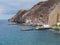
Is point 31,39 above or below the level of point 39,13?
below

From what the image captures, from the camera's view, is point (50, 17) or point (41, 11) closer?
point (50, 17)

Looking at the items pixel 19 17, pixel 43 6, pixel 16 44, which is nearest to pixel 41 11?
pixel 43 6

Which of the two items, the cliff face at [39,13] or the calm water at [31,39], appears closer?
the calm water at [31,39]

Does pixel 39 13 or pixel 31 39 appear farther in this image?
pixel 39 13

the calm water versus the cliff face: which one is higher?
the cliff face

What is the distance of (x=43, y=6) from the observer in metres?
143

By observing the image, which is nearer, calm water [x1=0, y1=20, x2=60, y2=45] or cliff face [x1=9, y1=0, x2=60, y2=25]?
calm water [x1=0, y1=20, x2=60, y2=45]

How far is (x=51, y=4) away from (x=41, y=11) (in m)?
6.68

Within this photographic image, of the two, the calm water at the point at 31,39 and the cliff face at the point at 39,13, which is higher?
the cliff face at the point at 39,13

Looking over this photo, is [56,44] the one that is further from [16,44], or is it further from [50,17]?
[50,17]

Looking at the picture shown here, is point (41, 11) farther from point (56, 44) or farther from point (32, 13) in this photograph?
point (56, 44)

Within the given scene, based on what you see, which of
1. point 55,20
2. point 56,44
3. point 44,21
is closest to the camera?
point 56,44

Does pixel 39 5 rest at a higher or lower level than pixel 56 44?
higher

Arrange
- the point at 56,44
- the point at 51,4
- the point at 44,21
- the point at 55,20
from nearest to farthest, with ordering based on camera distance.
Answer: the point at 56,44 → the point at 55,20 → the point at 44,21 → the point at 51,4
